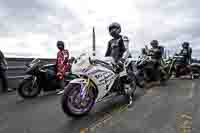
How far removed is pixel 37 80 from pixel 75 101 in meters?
2.48

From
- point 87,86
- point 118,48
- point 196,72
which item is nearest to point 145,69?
point 118,48

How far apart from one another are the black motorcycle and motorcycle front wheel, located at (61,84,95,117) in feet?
5.38

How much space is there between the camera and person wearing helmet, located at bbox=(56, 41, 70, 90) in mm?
5681

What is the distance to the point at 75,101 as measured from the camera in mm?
3096

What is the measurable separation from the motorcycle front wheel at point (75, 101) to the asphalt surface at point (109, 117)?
0.43 feet

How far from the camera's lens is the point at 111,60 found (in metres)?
3.82

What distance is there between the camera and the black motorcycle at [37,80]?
4.91 m

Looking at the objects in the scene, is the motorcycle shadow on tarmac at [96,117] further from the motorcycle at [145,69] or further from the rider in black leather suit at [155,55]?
the rider in black leather suit at [155,55]

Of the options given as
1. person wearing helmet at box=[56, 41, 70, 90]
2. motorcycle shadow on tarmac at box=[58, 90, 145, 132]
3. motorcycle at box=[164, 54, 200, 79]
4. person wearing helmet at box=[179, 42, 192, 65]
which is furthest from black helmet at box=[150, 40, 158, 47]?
motorcycle shadow on tarmac at box=[58, 90, 145, 132]

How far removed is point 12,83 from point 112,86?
4.18 m

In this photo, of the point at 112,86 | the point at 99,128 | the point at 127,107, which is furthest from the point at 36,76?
the point at 99,128

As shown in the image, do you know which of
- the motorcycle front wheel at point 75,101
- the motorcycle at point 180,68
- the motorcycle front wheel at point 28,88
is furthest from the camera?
the motorcycle at point 180,68

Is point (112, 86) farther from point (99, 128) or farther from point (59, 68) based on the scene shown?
point (59, 68)

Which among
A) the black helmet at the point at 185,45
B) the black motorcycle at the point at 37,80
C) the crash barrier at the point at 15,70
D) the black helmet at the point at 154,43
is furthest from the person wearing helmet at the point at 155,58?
the crash barrier at the point at 15,70
